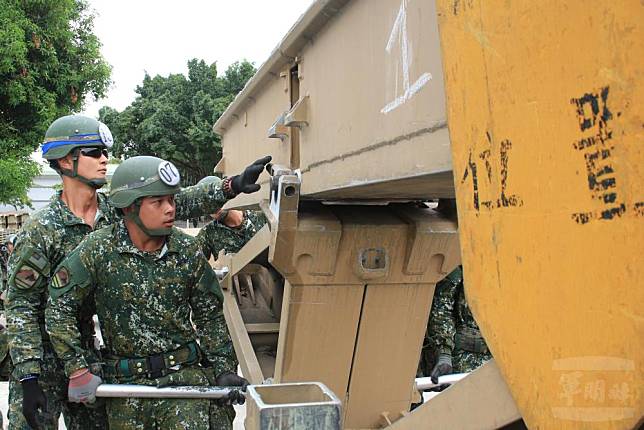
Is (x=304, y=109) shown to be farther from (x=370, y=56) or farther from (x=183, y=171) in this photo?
(x=183, y=171)

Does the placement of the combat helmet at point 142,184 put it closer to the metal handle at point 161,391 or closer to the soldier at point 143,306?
the soldier at point 143,306

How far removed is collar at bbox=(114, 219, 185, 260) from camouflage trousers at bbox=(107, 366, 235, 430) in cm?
58

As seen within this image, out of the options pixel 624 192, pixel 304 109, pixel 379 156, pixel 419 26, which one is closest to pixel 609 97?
pixel 624 192

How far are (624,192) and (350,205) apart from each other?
8.63ft

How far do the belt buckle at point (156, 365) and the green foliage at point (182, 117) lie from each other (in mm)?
22620

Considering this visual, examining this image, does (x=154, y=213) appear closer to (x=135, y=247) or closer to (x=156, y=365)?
(x=135, y=247)

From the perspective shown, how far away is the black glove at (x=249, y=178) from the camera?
11.0 feet

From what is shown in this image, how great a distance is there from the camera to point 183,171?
1085 inches

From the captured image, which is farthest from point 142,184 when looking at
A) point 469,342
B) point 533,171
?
point 469,342

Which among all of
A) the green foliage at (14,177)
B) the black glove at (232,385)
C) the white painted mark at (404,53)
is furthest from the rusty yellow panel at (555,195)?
the green foliage at (14,177)

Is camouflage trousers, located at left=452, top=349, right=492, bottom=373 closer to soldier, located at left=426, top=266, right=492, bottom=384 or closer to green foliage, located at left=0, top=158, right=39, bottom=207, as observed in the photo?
soldier, located at left=426, top=266, right=492, bottom=384

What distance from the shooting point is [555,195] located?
103 centimetres

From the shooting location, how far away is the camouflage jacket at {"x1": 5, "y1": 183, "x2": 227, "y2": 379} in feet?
10.6

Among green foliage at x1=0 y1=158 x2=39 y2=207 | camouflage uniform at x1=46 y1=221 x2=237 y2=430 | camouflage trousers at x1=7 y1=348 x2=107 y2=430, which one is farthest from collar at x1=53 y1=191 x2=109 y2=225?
green foliage at x1=0 y1=158 x2=39 y2=207
